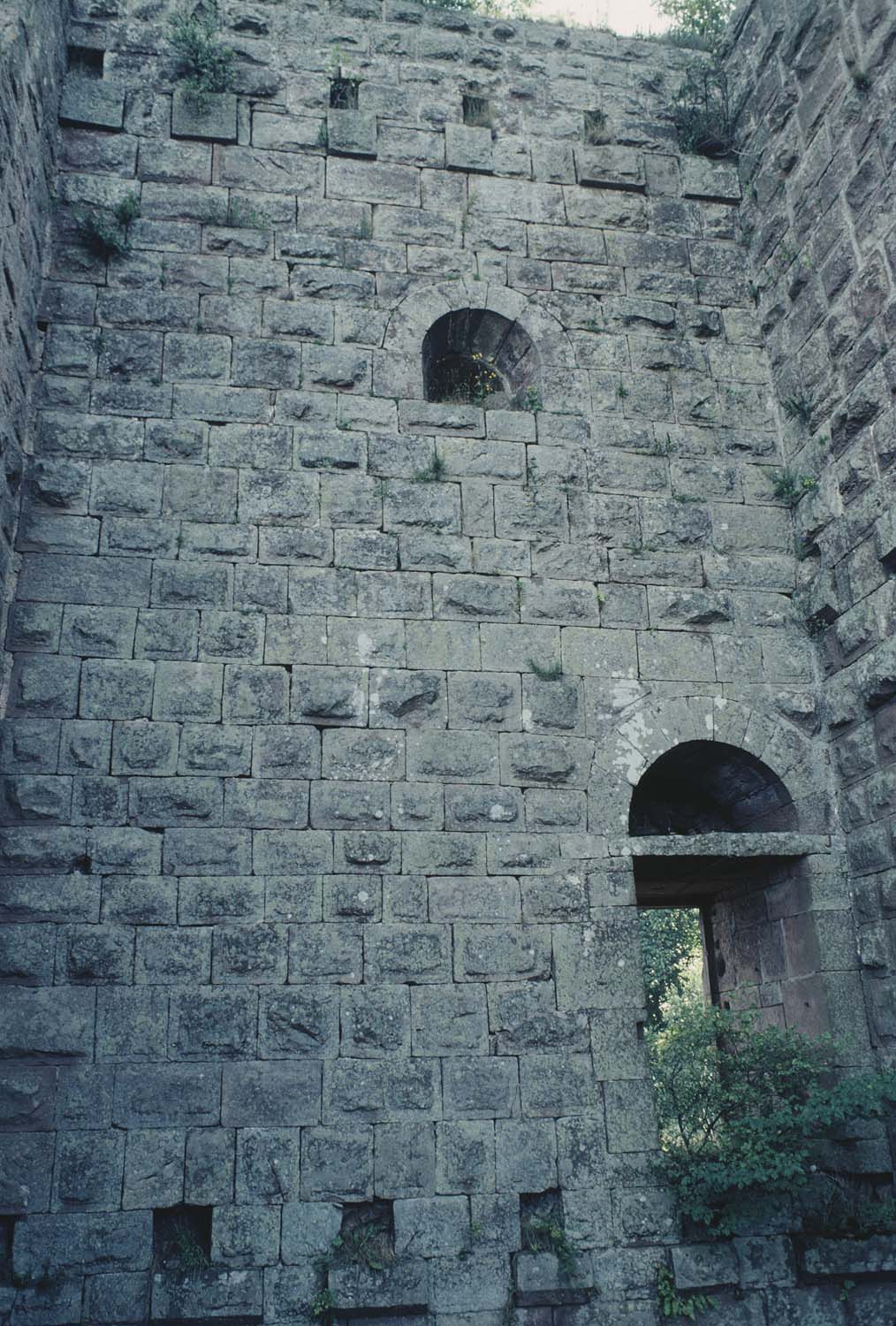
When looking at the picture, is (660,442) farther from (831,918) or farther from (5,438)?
(5,438)

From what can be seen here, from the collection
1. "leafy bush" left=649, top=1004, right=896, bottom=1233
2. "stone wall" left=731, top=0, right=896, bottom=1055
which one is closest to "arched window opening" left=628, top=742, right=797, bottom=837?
"stone wall" left=731, top=0, right=896, bottom=1055

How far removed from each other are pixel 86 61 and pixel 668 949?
595 inches

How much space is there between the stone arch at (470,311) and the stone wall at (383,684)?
0.09ft

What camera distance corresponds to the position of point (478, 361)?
24.0 feet

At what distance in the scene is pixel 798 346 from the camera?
274 inches

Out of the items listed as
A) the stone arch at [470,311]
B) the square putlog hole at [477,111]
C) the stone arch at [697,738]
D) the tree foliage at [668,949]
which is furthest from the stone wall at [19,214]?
the tree foliage at [668,949]

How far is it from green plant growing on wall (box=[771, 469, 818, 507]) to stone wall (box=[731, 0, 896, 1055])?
0.07 meters

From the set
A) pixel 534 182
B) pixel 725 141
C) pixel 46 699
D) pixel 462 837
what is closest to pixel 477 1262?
pixel 462 837

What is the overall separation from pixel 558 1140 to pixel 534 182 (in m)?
5.85

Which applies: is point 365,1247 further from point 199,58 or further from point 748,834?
point 199,58

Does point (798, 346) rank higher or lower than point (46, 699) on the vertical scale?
higher

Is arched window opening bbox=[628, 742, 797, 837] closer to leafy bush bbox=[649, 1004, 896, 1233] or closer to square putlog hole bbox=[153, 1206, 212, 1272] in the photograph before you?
leafy bush bbox=[649, 1004, 896, 1233]

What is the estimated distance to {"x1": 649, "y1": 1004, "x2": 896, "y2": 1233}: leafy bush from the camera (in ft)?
17.1

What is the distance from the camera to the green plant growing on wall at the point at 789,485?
681 cm
